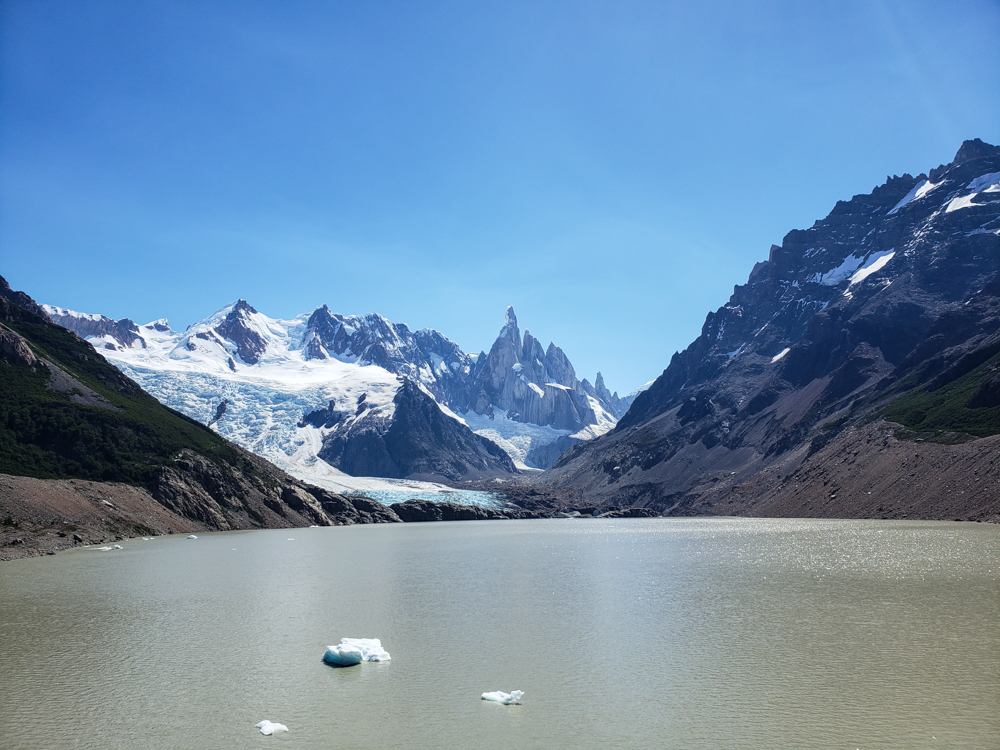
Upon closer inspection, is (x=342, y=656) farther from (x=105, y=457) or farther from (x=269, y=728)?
(x=105, y=457)

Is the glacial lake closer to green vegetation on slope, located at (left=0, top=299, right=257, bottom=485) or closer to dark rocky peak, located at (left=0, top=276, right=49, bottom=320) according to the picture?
green vegetation on slope, located at (left=0, top=299, right=257, bottom=485)

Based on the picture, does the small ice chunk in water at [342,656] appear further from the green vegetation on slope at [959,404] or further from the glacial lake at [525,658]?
the green vegetation on slope at [959,404]

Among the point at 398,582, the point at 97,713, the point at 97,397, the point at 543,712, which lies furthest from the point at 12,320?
the point at 543,712

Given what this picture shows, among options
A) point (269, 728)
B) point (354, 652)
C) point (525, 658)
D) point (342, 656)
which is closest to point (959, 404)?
point (525, 658)

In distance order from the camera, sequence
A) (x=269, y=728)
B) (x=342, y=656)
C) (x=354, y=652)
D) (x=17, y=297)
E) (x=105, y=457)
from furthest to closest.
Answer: (x=17, y=297)
(x=105, y=457)
(x=354, y=652)
(x=342, y=656)
(x=269, y=728)

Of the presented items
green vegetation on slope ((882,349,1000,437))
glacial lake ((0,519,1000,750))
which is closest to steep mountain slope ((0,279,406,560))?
glacial lake ((0,519,1000,750))

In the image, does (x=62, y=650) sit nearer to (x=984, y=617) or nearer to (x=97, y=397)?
(x=984, y=617)
